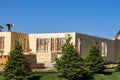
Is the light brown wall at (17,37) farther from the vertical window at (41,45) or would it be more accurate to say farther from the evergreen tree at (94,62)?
the evergreen tree at (94,62)

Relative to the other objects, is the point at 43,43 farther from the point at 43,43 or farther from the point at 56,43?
the point at 56,43

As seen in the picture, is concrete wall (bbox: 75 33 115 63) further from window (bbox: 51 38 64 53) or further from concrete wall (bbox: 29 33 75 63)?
concrete wall (bbox: 29 33 75 63)

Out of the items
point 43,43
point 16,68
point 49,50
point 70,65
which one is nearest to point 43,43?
point 43,43

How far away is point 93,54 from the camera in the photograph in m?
25.3

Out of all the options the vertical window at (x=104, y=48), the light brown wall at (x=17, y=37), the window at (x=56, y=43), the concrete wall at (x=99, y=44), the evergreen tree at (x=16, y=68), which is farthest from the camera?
the vertical window at (x=104, y=48)

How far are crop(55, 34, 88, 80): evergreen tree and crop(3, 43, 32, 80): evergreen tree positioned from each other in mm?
2087

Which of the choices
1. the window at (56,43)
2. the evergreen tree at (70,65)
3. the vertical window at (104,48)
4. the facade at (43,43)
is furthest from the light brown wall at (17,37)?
the evergreen tree at (70,65)

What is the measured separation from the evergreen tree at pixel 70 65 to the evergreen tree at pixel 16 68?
6.85ft

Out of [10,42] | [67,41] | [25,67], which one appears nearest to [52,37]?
[10,42]

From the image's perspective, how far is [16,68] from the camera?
19484 millimetres

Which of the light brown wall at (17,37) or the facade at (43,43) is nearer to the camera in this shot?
the facade at (43,43)

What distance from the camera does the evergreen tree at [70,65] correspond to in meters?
20.5

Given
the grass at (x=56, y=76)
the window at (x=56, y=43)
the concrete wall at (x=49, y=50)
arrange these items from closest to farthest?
1. the grass at (x=56, y=76)
2. the concrete wall at (x=49, y=50)
3. the window at (x=56, y=43)

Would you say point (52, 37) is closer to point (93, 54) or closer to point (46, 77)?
point (93, 54)
